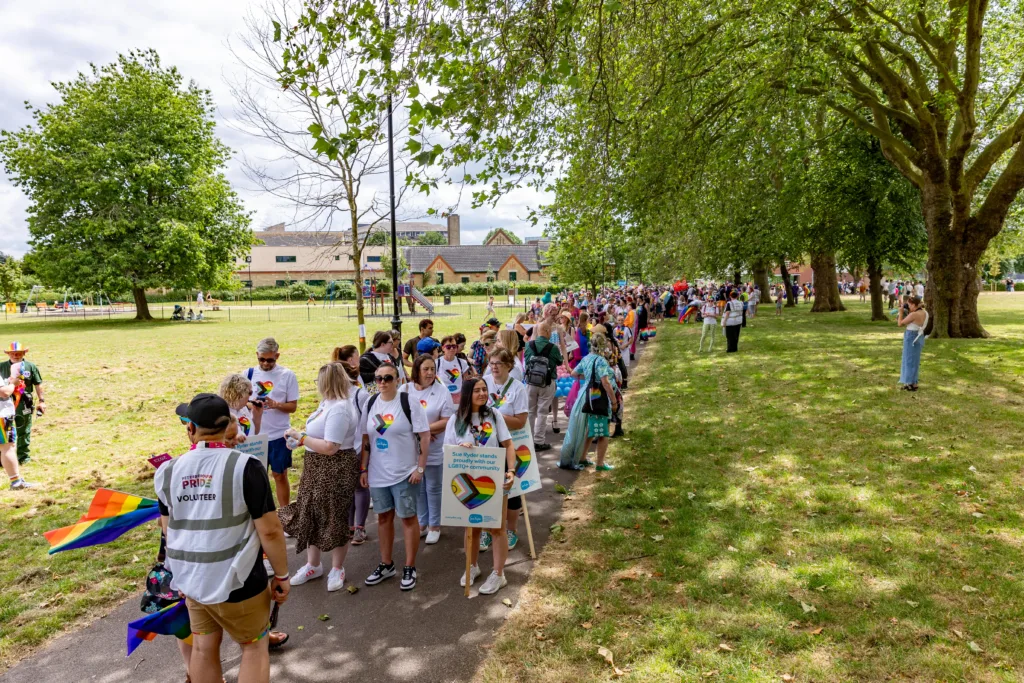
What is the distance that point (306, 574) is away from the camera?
17.1ft

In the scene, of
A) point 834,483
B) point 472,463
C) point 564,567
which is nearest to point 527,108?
point 472,463

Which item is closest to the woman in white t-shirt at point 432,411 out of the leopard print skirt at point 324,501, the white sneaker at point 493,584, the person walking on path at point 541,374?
the leopard print skirt at point 324,501

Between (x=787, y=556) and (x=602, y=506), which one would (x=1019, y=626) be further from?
(x=602, y=506)

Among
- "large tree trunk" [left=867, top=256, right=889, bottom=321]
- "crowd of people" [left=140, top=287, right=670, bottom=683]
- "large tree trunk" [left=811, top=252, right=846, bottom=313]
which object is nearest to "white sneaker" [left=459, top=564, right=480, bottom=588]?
"crowd of people" [left=140, top=287, right=670, bottom=683]

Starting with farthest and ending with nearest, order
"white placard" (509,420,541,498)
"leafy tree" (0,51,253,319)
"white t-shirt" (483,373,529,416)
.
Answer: "leafy tree" (0,51,253,319)
"white t-shirt" (483,373,529,416)
"white placard" (509,420,541,498)

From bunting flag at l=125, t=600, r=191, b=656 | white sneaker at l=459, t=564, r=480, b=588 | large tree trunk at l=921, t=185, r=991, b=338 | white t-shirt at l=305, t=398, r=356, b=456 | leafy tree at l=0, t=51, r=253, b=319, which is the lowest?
white sneaker at l=459, t=564, r=480, b=588

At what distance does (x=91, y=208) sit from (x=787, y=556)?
41642mm

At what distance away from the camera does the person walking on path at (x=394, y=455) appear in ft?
16.3

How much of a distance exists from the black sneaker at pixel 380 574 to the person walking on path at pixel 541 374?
3.73 m

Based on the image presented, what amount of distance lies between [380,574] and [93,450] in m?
6.89

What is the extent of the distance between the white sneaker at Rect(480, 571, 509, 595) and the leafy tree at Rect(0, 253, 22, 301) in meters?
82.0

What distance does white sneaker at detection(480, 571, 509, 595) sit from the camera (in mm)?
4961

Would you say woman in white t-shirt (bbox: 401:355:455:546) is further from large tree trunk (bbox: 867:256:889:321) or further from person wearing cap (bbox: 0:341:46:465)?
large tree trunk (bbox: 867:256:889:321)

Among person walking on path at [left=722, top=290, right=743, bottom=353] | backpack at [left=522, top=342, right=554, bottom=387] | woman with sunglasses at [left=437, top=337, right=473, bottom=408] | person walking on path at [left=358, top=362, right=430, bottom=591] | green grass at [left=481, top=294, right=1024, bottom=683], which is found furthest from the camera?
person walking on path at [left=722, top=290, right=743, bottom=353]
